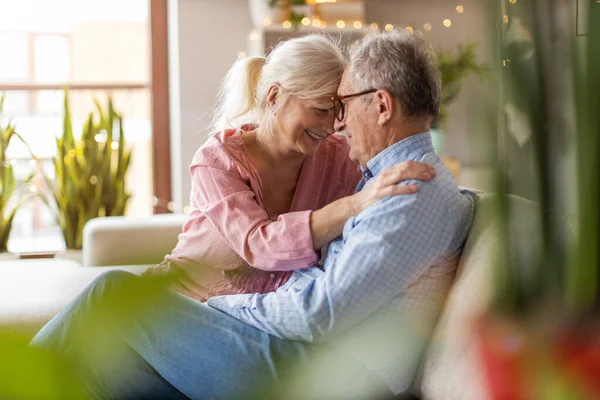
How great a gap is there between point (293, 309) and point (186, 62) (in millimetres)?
3670

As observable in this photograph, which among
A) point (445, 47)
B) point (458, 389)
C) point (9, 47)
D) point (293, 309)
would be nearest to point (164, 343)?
point (293, 309)

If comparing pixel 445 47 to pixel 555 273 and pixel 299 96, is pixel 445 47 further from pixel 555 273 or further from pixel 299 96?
pixel 555 273

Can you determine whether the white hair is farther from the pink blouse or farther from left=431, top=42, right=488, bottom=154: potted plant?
left=431, top=42, right=488, bottom=154: potted plant

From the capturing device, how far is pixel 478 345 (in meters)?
0.35

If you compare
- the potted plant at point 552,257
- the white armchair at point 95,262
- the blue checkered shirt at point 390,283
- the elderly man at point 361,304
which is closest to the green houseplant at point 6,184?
the white armchair at point 95,262

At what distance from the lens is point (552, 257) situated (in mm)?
354

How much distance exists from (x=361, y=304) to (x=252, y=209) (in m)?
0.52

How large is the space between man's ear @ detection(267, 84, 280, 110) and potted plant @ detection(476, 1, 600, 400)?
1.70m

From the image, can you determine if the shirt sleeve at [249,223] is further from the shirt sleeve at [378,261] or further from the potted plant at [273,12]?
the potted plant at [273,12]

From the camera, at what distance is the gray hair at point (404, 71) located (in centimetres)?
160

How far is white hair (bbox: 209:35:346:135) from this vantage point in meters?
1.94

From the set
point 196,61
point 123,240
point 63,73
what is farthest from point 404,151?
point 63,73

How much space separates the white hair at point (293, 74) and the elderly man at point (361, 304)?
240mm

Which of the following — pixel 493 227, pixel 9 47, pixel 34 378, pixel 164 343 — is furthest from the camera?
pixel 9 47
